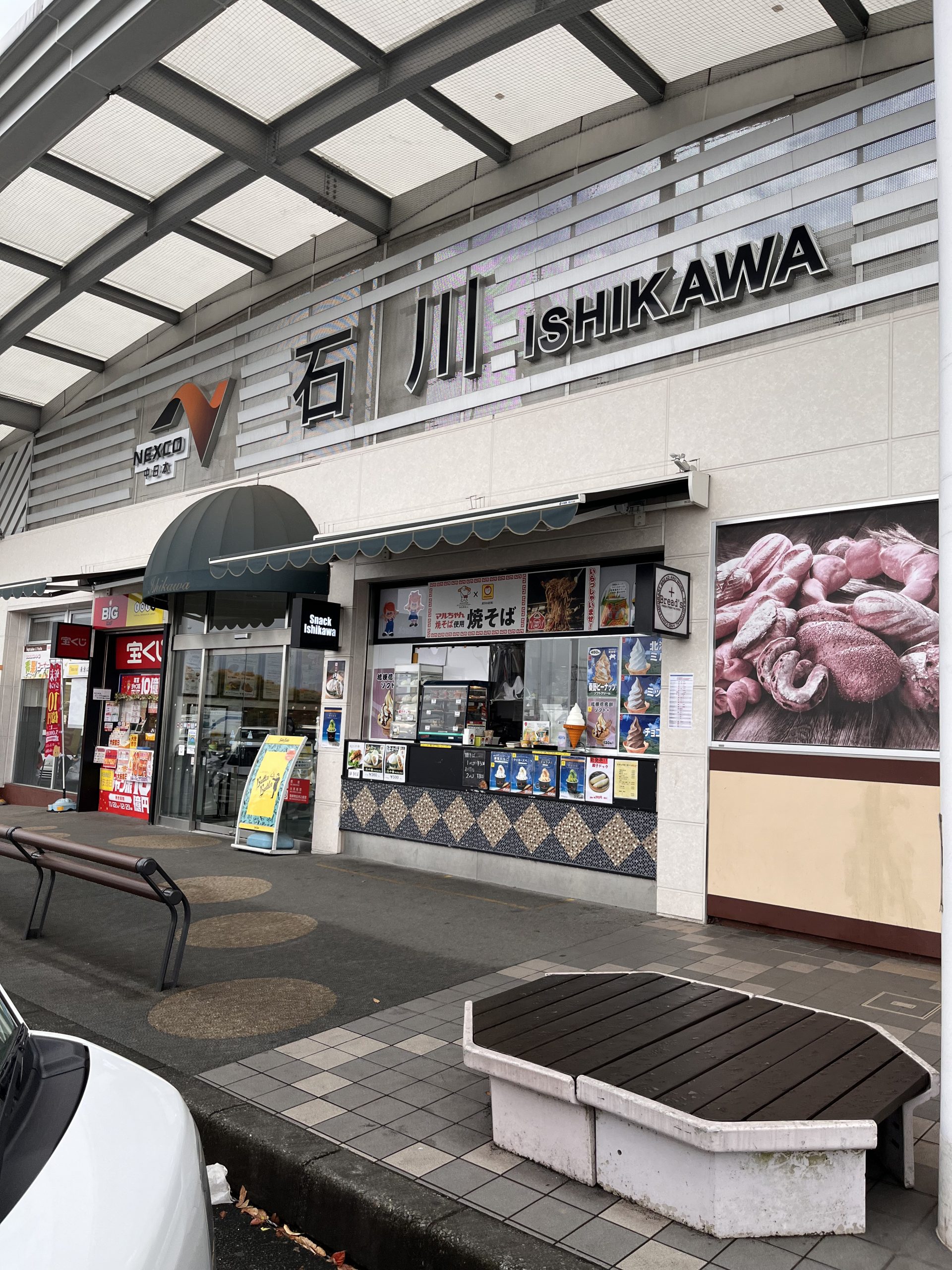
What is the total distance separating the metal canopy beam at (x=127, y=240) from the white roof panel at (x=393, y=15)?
2.38 m

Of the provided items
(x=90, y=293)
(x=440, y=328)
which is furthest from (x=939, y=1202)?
(x=90, y=293)

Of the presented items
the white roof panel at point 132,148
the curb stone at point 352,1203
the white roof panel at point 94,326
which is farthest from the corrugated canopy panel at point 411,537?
the white roof panel at point 94,326

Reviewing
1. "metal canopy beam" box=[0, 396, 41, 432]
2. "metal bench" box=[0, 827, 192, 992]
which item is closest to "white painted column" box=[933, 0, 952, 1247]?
"metal bench" box=[0, 827, 192, 992]

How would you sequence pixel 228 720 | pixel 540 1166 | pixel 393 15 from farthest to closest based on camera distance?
pixel 228 720
pixel 393 15
pixel 540 1166

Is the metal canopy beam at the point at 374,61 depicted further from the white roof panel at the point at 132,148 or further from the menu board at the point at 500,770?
the menu board at the point at 500,770

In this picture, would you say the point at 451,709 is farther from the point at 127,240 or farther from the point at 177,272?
the point at 177,272

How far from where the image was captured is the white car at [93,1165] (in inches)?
61.1

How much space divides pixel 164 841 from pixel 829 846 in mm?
7800

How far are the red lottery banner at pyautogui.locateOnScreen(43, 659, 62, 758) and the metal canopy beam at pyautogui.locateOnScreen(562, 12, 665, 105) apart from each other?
1219 cm

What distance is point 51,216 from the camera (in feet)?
36.9

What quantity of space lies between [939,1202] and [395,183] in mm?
10666

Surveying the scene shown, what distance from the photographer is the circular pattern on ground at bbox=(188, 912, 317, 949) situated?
20.7ft

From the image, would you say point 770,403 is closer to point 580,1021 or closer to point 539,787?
point 539,787

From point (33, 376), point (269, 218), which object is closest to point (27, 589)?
point (33, 376)
